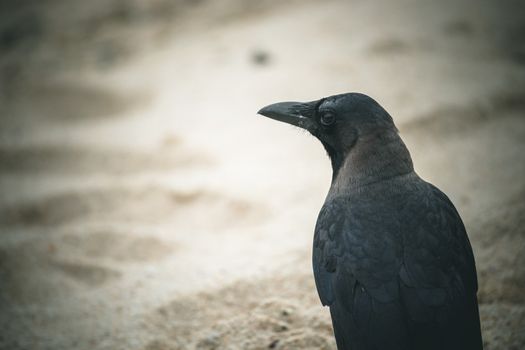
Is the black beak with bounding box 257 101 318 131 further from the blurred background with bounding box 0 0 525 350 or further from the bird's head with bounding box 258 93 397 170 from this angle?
the blurred background with bounding box 0 0 525 350

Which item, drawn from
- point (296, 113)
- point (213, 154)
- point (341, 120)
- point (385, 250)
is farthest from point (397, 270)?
point (213, 154)

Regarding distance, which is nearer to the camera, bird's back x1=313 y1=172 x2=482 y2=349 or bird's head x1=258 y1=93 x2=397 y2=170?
bird's back x1=313 y1=172 x2=482 y2=349

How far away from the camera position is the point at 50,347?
7.88 ft

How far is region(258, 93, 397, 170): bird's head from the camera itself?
7.18ft

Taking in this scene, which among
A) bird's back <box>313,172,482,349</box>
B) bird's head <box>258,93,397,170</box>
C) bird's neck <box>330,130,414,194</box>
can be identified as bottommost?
bird's back <box>313,172,482,349</box>

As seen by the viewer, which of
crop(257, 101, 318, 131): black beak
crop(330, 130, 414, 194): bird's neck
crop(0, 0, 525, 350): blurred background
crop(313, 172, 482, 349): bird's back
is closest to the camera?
crop(313, 172, 482, 349): bird's back

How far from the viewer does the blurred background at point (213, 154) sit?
8.14 feet

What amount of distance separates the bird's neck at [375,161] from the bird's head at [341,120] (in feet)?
Result: 0.08

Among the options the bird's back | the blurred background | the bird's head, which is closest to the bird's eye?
the bird's head

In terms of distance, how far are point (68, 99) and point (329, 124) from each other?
12.6 ft

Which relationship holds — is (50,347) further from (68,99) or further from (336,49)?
(336,49)

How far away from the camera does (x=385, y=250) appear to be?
6.04 ft

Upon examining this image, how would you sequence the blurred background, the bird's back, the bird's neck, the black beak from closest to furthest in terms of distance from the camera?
the bird's back, the bird's neck, the black beak, the blurred background

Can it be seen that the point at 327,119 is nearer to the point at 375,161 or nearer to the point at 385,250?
the point at 375,161
